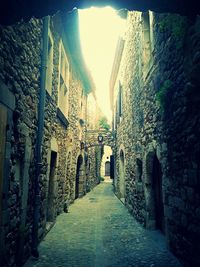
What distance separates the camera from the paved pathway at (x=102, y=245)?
3.83 metres

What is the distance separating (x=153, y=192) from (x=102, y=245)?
1.82 metres

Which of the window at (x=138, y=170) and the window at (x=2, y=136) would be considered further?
A: the window at (x=138, y=170)

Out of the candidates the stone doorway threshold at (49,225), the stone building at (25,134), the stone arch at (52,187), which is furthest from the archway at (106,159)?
the stone building at (25,134)

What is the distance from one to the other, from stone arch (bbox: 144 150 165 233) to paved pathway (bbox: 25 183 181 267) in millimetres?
285

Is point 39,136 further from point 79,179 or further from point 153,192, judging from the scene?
point 79,179

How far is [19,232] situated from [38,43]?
130 inches

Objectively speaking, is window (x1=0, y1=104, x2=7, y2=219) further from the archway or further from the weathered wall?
the archway

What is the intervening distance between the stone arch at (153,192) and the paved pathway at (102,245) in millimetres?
285

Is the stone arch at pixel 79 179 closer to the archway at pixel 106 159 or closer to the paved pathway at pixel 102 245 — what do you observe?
the paved pathway at pixel 102 245

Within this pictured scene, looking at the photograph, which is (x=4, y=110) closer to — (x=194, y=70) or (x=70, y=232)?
(x=194, y=70)

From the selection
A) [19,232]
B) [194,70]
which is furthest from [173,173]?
[19,232]

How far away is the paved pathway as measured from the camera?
383 centimetres

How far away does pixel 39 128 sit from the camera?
4.81 meters

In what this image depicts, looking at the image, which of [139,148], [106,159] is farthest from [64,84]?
[106,159]
